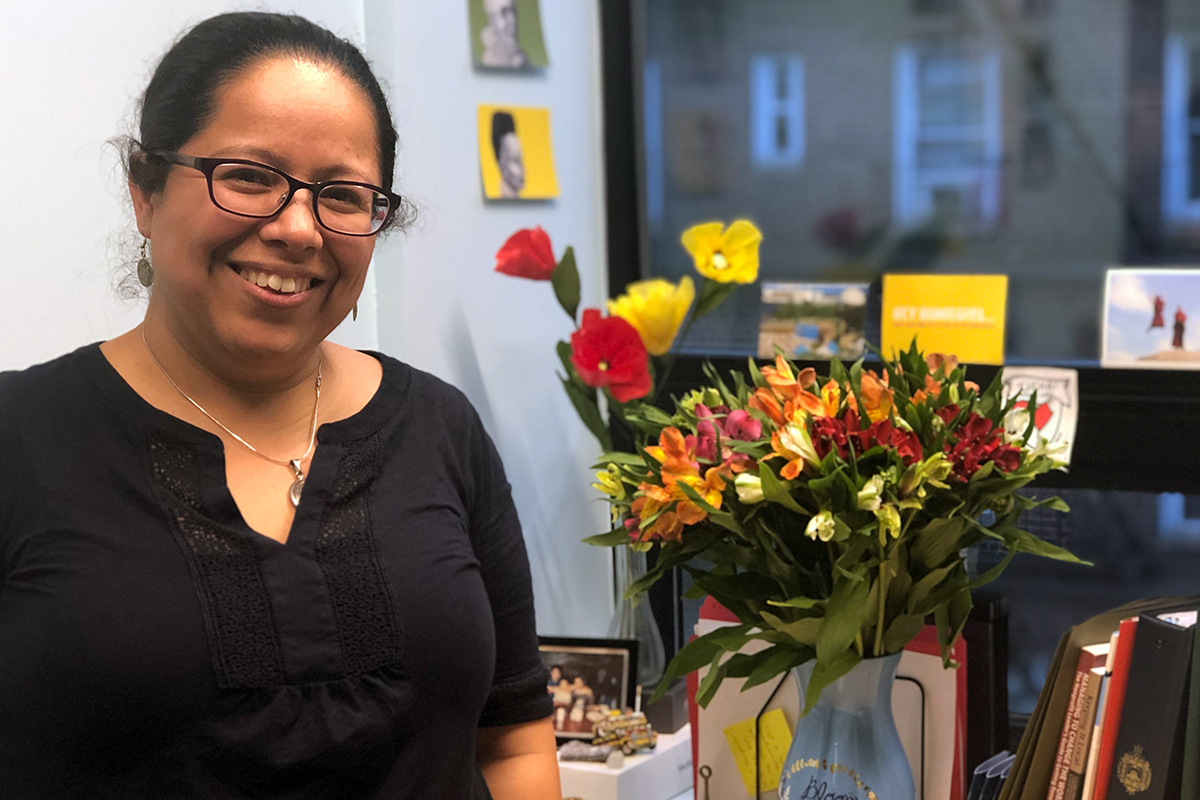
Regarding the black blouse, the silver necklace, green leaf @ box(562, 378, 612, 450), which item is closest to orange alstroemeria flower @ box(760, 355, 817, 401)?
the black blouse

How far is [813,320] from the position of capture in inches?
70.7

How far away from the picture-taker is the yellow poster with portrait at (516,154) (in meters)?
1.72

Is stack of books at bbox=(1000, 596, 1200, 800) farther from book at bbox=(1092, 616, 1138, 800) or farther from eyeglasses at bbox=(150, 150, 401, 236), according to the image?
eyeglasses at bbox=(150, 150, 401, 236)

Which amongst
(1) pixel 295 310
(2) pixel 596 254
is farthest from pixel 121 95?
(2) pixel 596 254

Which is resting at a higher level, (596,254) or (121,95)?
(121,95)

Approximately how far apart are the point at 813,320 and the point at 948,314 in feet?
0.65

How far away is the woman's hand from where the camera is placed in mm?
1147

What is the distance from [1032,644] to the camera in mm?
1758

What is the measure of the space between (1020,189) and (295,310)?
1.12m

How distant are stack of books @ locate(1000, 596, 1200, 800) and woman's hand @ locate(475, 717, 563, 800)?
484 millimetres

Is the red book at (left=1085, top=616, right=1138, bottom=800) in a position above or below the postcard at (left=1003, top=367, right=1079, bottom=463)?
below

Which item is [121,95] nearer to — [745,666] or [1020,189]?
[745,666]

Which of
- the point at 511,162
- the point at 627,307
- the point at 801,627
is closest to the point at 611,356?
the point at 627,307

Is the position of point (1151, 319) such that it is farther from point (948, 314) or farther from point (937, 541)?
point (937, 541)
